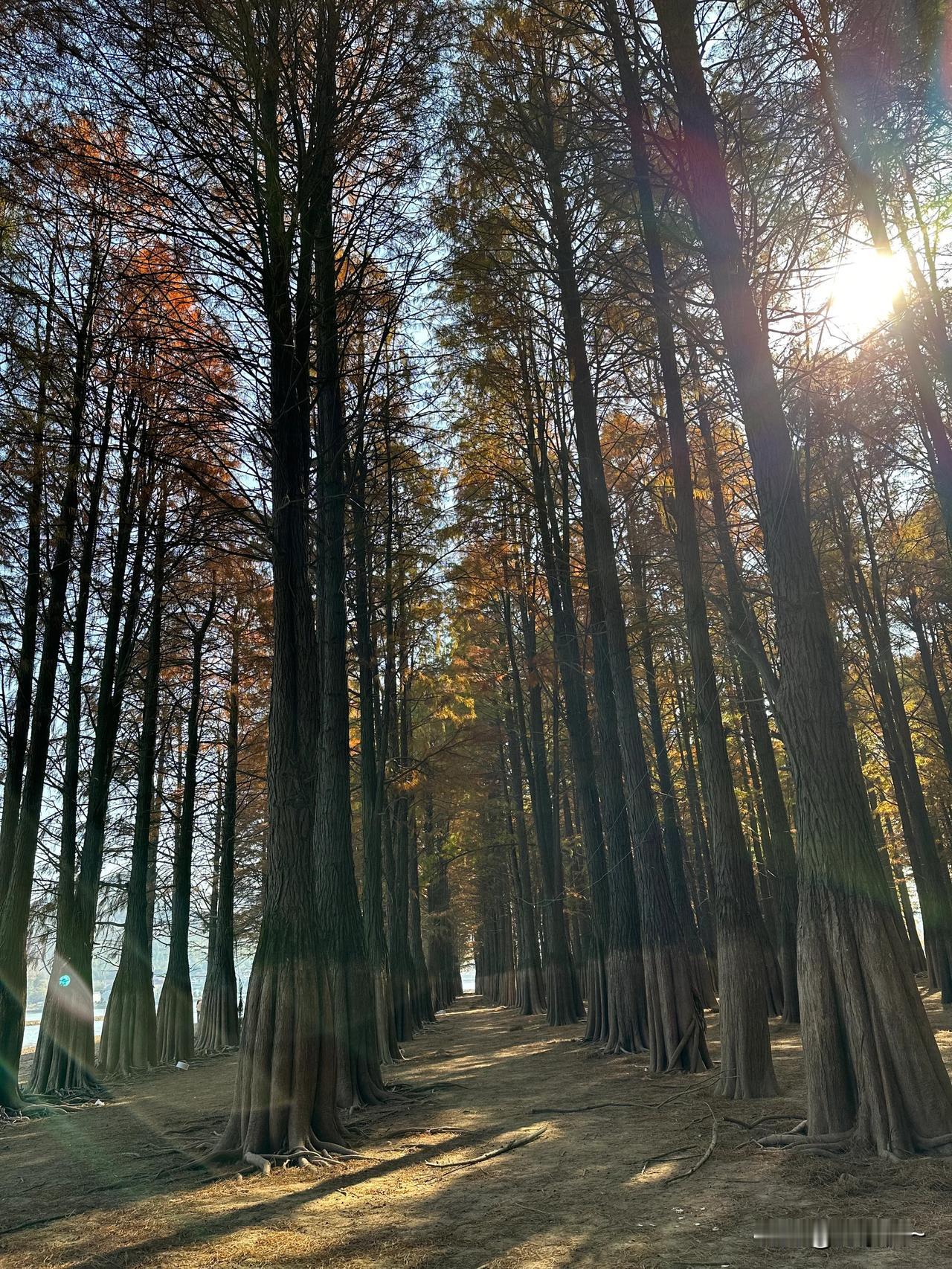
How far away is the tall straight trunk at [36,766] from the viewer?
9.70 m

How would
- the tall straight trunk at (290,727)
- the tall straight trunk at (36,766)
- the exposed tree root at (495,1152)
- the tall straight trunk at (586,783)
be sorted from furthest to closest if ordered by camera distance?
the tall straight trunk at (586,783) → the tall straight trunk at (36,766) → the tall straight trunk at (290,727) → the exposed tree root at (495,1152)

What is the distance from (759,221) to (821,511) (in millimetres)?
6320

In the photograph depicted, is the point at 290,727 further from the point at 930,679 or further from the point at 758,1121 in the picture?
the point at 930,679

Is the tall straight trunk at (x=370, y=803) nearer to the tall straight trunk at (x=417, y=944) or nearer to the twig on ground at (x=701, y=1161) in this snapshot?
the tall straight trunk at (x=417, y=944)

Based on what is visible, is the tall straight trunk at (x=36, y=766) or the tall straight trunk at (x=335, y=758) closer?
the tall straight trunk at (x=335, y=758)

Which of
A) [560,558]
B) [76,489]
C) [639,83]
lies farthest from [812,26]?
[76,489]

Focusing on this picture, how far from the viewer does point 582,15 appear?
8.97 meters

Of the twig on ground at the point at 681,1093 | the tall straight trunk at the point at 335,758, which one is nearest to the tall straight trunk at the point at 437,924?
the tall straight trunk at the point at 335,758

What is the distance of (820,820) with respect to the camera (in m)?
5.68

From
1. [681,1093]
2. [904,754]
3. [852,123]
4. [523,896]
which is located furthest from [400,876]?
[852,123]

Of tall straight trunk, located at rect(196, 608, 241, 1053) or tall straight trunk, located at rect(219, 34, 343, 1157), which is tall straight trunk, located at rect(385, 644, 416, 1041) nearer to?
tall straight trunk, located at rect(196, 608, 241, 1053)

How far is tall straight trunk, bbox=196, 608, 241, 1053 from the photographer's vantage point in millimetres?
19375

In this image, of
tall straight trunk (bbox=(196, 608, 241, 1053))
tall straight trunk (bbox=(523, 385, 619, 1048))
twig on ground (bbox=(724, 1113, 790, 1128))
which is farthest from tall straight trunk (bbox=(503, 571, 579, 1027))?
twig on ground (bbox=(724, 1113, 790, 1128))

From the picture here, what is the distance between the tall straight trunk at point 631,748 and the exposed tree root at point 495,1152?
3.40 meters
